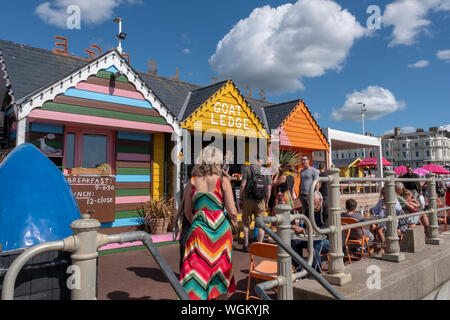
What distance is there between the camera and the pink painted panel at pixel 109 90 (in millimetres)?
6616

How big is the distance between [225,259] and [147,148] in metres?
5.57

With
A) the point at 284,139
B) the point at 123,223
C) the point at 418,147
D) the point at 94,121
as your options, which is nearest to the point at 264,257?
the point at 94,121

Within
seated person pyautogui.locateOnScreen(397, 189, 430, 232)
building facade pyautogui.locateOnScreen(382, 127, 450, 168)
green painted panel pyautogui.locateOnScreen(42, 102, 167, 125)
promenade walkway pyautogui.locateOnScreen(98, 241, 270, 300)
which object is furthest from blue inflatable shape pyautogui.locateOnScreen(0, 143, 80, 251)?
building facade pyautogui.locateOnScreen(382, 127, 450, 168)

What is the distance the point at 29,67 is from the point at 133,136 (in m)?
2.67

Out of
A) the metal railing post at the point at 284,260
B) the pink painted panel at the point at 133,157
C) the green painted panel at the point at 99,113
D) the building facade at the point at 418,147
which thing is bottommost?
the metal railing post at the point at 284,260

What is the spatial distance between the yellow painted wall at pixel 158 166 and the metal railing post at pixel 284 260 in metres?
6.26

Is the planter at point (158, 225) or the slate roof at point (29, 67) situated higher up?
the slate roof at point (29, 67)

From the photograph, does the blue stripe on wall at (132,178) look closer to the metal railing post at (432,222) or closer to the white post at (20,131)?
the white post at (20,131)

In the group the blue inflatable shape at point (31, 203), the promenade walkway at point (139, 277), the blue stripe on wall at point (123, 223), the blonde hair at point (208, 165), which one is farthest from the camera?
the blue stripe on wall at point (123, 223)

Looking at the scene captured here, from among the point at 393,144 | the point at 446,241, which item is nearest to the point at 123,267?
the point at 446,241

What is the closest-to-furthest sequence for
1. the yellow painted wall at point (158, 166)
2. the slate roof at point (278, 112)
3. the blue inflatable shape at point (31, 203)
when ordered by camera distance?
the blue inflatable shape at point (31, 203) < the yellow painted wall at point (158, 166) < the slate roof at point (278, 112)

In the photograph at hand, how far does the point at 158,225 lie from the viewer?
7547mm

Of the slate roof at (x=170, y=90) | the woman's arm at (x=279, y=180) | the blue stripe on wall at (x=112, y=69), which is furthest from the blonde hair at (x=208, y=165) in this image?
the slate roof at (x=170, y=90)

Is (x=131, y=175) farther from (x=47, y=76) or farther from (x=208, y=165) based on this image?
(x=208, y=165)
